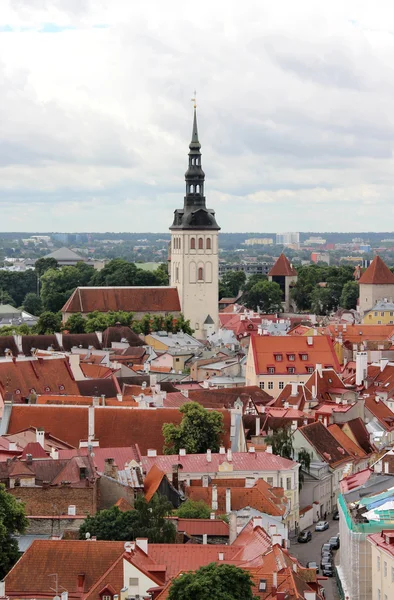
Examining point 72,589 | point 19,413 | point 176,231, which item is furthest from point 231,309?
point 72,589

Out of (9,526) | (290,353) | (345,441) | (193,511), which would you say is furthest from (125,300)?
(9,526)

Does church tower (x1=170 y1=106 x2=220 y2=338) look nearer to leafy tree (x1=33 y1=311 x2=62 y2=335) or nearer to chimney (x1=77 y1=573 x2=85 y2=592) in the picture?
leafy tree (x1=33 y1=311 x2=62 y2=335)

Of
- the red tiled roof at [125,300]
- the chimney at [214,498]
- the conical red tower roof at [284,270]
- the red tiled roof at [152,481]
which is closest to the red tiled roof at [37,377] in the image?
the red tiled roof at [152,481]

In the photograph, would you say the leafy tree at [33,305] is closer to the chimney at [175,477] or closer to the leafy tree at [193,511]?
the chimney at [175,477]

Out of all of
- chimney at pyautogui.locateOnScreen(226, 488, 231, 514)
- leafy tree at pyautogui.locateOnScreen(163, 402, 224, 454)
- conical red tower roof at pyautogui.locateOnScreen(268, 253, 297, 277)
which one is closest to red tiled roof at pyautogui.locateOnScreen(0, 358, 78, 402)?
leafy tree at pyautogui.locateOnScreen(163, 402, 224, 454)

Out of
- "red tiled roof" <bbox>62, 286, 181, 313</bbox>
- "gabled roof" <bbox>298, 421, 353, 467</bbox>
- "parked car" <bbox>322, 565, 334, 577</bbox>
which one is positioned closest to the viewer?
"parked car" <bbox>322, 565, 334, 577</bbox>

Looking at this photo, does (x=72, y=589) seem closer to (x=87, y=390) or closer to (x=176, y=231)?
(x=87, y=390)

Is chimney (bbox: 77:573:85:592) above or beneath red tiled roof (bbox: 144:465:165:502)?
beneath
